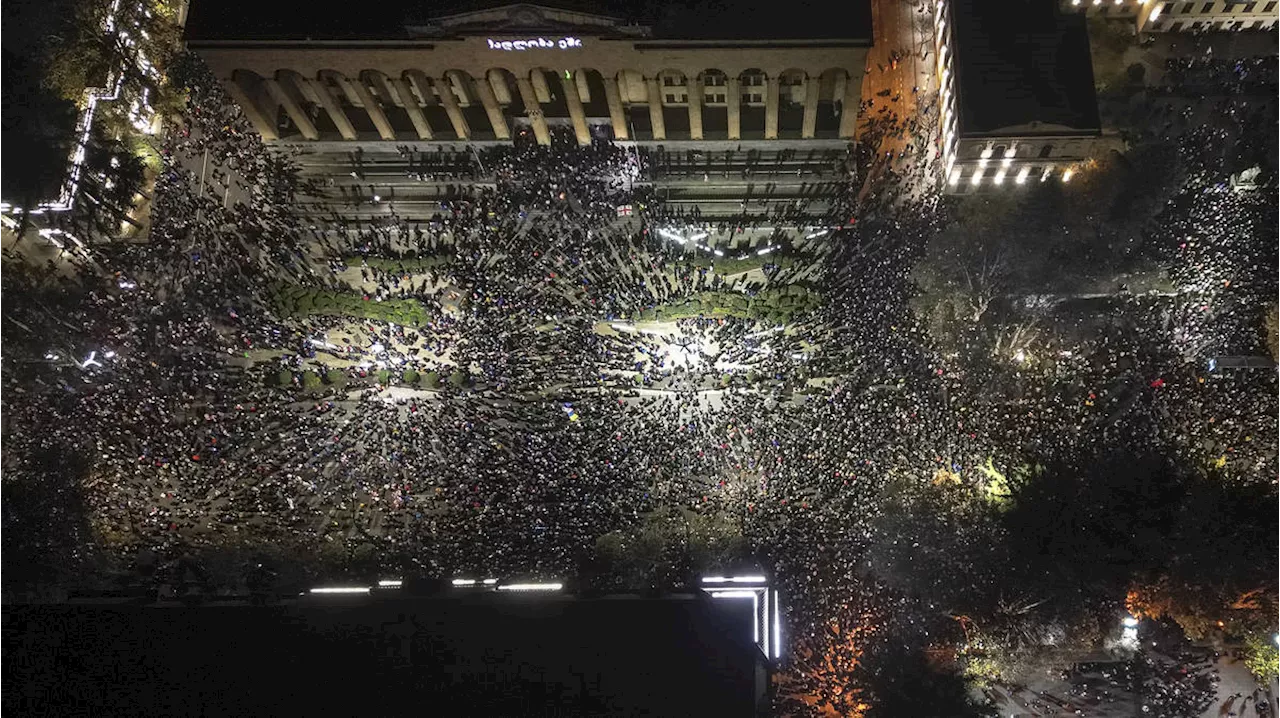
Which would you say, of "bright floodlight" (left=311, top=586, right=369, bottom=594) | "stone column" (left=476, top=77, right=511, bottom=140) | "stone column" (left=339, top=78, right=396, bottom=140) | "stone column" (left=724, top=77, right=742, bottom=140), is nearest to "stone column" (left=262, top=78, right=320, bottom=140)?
"stone column" (left=339, top=78, right=396, bottom=140)

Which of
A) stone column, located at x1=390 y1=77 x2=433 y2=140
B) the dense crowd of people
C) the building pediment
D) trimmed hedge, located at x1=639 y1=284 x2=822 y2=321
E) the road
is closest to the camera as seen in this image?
the building pediment

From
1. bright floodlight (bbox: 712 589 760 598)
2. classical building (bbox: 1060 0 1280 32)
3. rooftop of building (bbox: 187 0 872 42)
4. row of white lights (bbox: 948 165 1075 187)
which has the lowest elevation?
bright floodlight (bbox: 712 589 760 598)

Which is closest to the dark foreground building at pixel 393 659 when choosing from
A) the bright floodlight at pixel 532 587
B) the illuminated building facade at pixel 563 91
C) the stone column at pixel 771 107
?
the bright floodlight at pixel 532 587

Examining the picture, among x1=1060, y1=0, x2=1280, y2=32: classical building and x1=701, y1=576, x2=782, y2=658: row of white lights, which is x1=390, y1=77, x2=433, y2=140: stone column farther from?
x1=1060, y1=0, x2=1280, y2=32: classical building

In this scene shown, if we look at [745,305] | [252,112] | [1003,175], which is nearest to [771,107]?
[745,305]

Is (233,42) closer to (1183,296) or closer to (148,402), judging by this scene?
(148,402)

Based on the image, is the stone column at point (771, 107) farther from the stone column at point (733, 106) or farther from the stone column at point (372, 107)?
the stone column at point (372, 107)

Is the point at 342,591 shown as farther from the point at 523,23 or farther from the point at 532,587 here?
the point at 523,23
